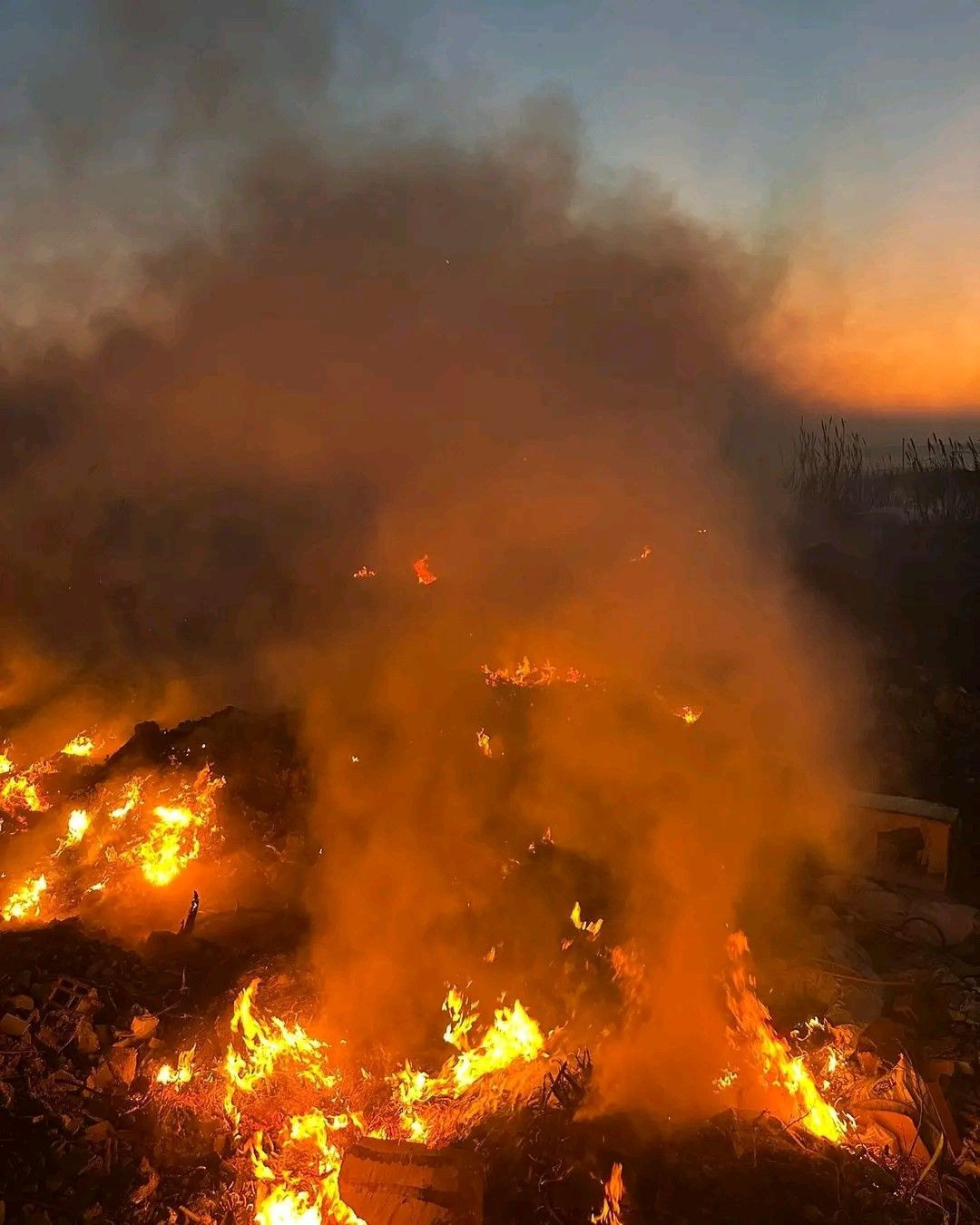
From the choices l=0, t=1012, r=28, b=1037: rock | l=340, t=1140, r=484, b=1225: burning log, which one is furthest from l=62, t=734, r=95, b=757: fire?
l=340, t=1140, r=484, b=1225: burning log

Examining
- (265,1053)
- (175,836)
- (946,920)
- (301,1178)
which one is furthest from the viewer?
(175,836)

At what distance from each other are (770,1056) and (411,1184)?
166 inches

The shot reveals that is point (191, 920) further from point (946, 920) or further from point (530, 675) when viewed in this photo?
point (946, 920)

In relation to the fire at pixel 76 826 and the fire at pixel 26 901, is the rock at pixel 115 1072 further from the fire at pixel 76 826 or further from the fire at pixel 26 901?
the fire at pixel 76 826

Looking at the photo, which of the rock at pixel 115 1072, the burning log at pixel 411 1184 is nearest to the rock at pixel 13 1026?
the rock at pixel 115 1072

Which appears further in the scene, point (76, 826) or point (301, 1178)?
point (76, 826)

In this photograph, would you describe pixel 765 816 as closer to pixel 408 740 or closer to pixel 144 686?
pixel 408 740

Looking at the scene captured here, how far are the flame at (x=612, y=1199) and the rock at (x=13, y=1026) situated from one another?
5524 mm

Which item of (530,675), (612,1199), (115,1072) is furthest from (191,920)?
(530,675)

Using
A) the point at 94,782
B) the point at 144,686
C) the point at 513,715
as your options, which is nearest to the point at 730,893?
the point at 513,715

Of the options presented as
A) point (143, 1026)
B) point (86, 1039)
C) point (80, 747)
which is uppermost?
point (86, 1039)

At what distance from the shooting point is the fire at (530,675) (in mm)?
12594

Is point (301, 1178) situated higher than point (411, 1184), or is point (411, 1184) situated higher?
point (411, 1184)

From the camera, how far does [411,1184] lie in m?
6.00
